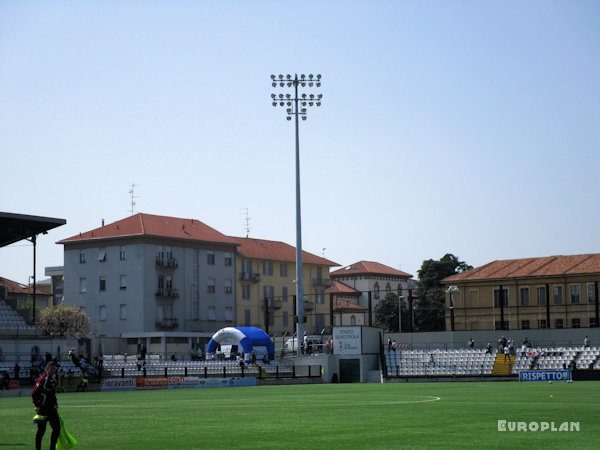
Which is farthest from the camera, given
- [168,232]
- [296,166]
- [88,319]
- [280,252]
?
[280,252]

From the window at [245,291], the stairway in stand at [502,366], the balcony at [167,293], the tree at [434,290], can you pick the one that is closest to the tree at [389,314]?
the tree at [434,290]

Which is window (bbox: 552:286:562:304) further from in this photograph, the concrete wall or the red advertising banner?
the red advertising banner

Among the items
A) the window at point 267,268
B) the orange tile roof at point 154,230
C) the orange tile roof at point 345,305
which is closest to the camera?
the orange tile roof at point 154,230

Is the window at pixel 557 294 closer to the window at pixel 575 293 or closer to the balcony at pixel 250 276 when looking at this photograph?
the window at pixel 575 293

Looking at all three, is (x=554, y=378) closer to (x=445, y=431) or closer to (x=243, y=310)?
(x=445, y=431)

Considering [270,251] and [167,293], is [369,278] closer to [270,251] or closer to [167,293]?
[270,251]

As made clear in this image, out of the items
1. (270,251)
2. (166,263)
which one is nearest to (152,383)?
(166,263)

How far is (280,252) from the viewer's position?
12344 centimetres

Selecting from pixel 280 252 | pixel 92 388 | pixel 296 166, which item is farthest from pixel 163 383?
pixel 280 252

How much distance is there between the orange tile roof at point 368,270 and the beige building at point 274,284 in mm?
27200

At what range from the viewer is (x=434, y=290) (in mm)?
132750

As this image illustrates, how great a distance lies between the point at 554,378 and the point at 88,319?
57.9 meters

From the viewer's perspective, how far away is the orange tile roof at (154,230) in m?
104

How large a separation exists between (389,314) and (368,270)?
21.1 meters
